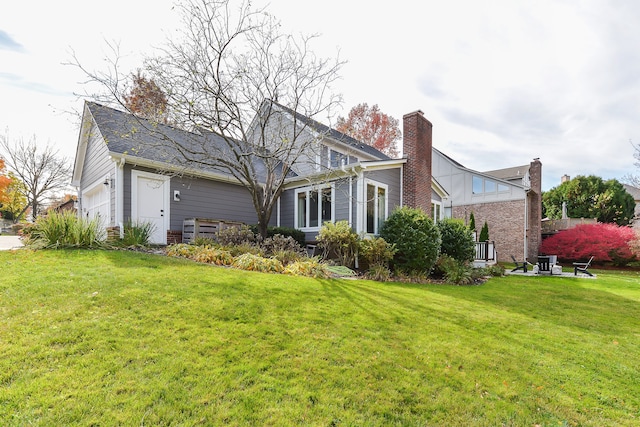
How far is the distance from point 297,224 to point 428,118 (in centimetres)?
707

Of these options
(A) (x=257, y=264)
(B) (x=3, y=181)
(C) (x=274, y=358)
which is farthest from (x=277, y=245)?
(B) (x=3, y=181)

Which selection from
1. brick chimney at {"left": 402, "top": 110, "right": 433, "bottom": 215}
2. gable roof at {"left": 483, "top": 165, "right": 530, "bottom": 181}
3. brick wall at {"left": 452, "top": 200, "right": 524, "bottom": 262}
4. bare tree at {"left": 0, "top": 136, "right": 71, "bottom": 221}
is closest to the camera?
brick chimney at {"left": 402, "top": 110, "right": 433, "bottom": 215}

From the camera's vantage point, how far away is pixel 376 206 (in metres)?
11.4

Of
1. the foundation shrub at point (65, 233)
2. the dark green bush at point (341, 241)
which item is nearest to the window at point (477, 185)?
the dark green bush at point (341, 241)

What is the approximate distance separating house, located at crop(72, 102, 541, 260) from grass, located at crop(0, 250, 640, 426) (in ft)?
16.4

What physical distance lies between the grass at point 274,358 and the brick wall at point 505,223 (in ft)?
51.2

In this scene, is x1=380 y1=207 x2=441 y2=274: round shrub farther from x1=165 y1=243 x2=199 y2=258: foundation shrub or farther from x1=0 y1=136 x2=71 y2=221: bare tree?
x1=0 y1=136 x2=71 y2=221: bare tree

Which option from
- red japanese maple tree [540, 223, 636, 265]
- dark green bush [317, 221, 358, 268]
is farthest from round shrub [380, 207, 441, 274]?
red japanese maple tree [540, 223, 636, 265]

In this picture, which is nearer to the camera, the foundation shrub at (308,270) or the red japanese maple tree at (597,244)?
the foundation shrub at (308,270)

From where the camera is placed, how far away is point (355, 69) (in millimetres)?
10188

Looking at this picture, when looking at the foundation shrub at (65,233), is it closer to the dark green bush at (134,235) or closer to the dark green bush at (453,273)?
the dark green bush at (134,235)

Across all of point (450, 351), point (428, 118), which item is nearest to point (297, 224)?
point (428, 118)

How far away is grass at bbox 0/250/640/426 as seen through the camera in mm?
2445

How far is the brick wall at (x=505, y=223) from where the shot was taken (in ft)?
63.6
